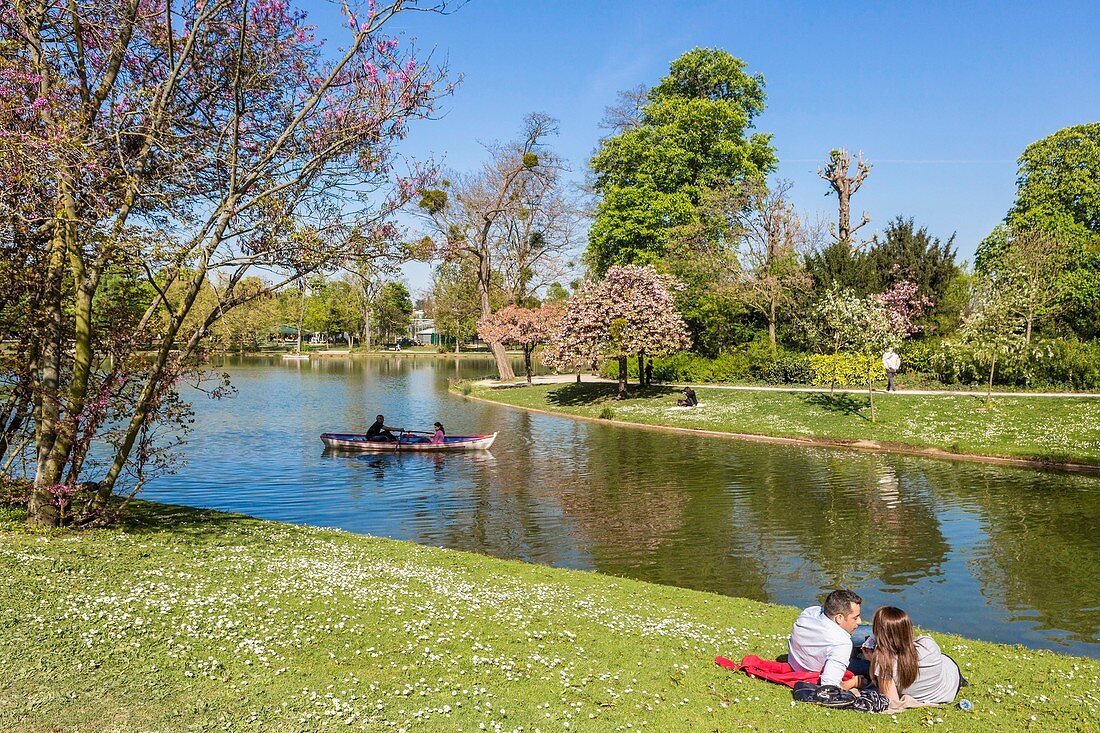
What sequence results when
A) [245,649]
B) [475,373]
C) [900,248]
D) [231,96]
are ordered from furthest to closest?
[475,373], [900,248], [231,96], [245,649]

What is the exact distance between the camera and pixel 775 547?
18.9 metres

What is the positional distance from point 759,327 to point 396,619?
169 feet

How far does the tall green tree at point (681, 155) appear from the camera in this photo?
5653 centimetres

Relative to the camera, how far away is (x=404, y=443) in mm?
32406

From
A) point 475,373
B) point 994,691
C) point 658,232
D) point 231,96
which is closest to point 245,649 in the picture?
point 994,691


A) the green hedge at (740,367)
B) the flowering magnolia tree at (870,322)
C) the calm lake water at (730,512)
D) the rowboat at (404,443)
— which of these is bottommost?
the calm lake water at (730,512)

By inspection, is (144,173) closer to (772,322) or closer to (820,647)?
(820,647)

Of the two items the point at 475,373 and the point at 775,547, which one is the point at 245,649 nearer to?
the point at 775,547

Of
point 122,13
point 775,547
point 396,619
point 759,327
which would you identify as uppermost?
point 122,13

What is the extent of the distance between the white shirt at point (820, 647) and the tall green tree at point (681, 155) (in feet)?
158

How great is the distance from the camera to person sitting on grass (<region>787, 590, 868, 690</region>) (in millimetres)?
8789

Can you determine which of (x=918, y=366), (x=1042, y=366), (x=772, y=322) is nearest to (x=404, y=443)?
(x=772, y=322)

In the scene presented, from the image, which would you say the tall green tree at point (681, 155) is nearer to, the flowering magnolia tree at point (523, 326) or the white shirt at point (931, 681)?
the flowering magnolia tree at point (523, 326)

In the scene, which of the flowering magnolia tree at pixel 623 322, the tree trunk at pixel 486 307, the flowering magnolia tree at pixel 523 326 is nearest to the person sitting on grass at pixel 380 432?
the flowering magnolia tree at pixel 623 322
